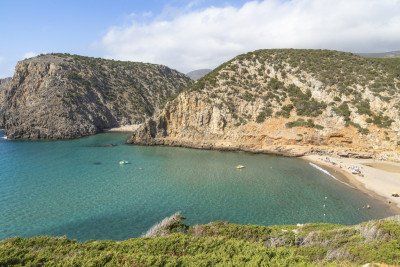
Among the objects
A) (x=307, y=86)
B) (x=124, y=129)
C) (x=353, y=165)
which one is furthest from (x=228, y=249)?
(x=124, y=129)

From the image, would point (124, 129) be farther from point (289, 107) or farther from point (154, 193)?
point (154, 193)

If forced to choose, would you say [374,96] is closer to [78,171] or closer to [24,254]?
[78,171]

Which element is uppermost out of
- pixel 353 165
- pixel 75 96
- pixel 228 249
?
pixel 75 96

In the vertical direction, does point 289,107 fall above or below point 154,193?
above

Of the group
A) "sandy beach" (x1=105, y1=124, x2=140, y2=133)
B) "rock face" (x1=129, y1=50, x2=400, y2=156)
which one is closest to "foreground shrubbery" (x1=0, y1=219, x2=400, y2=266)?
"rock face" (x1=129, y1=50, x2=400, y2=156)

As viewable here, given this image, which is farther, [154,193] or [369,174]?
[369,174]

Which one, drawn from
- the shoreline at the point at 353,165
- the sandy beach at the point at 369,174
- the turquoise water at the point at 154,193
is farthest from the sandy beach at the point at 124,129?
the sandy beach at the point at 369,174

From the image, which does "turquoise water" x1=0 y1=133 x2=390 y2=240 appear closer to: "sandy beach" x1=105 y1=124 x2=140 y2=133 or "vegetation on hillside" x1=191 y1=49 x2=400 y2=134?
"vegetation on hillside" x1=191 y1=49 x2=400 y2=134
